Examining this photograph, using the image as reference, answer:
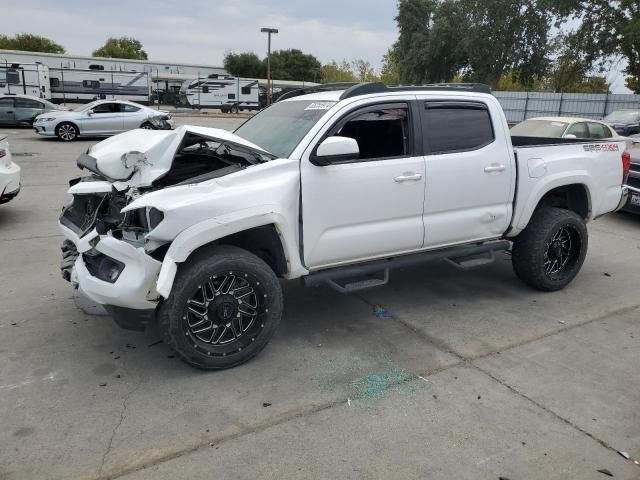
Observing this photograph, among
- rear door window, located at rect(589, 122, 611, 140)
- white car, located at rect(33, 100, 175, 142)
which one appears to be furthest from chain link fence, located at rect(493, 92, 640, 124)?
white car, located at rect(33, 100, 175, 142)

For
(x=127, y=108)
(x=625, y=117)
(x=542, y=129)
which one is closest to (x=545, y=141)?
(x=542, y=129)

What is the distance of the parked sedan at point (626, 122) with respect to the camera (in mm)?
18297

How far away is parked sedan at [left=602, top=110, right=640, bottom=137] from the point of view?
1830cm

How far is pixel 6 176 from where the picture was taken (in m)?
7.23

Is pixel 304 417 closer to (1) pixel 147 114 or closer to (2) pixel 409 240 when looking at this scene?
(2) pixel 409 240

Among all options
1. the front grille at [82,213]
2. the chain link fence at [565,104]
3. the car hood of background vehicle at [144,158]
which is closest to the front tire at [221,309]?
the car hood of background vehicle at [144,158]

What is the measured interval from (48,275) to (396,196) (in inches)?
148

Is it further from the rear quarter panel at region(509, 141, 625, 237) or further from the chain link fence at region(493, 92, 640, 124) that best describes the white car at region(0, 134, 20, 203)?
the chain link fence at region(493, 92, 640, 124)

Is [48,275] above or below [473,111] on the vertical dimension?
below

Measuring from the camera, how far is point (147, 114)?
20.1 meters

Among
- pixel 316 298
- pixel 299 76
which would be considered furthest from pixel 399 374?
pixel 299 76

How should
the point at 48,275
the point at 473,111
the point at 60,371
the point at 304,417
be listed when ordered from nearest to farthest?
1. the point at 304,417
2. the point at 60,371
3. the point at 473,111
4. the point at 48,275

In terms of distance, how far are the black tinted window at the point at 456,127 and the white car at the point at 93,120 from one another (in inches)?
594

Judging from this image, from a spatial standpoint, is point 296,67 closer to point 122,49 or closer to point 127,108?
point 122,49
